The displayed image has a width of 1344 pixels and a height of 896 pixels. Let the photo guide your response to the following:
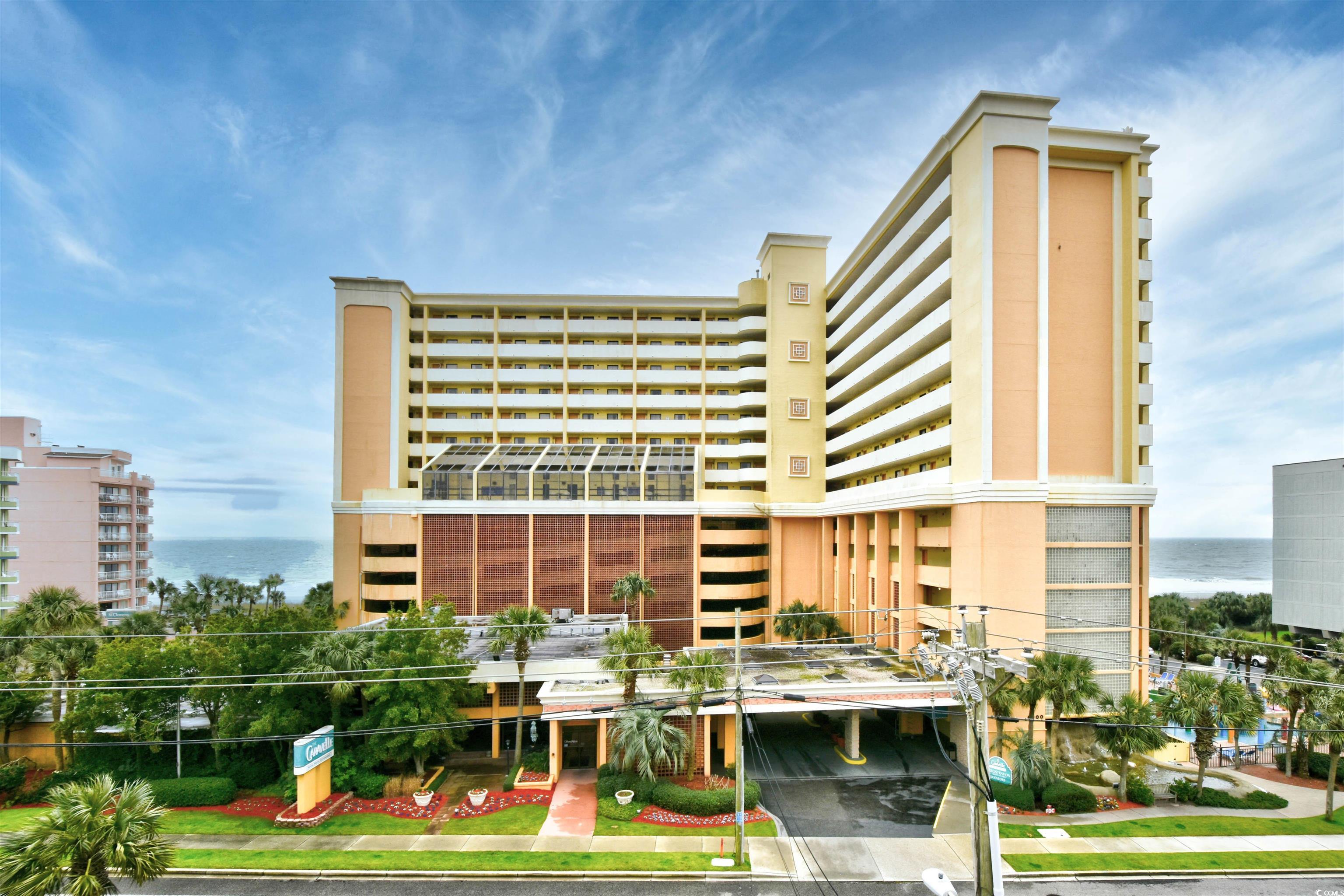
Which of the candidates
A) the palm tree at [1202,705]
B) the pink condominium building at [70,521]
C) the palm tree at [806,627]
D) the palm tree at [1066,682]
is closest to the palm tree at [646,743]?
the palm tree at [1066,682]

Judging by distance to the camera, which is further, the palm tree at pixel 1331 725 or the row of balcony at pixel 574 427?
the row of balcony at pixel 574 427

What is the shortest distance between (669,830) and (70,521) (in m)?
81.4

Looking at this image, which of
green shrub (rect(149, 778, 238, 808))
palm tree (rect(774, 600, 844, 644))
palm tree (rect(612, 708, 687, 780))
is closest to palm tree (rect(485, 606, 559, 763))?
palm tree (rect(612, 708, 687, 780))

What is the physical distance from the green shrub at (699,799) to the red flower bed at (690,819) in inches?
5.8

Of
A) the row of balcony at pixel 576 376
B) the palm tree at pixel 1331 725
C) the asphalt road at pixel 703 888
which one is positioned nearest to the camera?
the asphalt road at pixel 703 888

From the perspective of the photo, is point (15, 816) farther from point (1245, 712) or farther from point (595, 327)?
point (1245, 712)

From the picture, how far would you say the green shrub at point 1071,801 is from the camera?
27.9m

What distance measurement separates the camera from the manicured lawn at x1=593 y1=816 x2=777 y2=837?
85.7 feet

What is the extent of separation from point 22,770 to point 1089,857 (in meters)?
46.5

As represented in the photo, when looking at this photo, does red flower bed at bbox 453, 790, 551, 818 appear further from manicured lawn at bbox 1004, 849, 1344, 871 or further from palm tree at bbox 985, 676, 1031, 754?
palm tree at bbox 985, 676, 1031, 754

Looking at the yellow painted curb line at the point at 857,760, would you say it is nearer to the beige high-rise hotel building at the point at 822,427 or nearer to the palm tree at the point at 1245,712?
the beige high-rise hotel building at the point at 822,427

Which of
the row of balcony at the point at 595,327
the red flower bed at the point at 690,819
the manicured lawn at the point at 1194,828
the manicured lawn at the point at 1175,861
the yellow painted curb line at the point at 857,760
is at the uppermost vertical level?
the row of balcony at the point at 595,327

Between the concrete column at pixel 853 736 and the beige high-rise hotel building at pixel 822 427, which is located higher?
the beige high-rise hotel building at pixel 822 427

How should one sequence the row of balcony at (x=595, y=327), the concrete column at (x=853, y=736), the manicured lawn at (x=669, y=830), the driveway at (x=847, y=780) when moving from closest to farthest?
1. the manicured lawn at (x=669, y=830)
2. the driveway at (x=847, y=780)
3. the concrete column at (x=853, y=736)
4. the row of balcony at (x=595, y=327)
